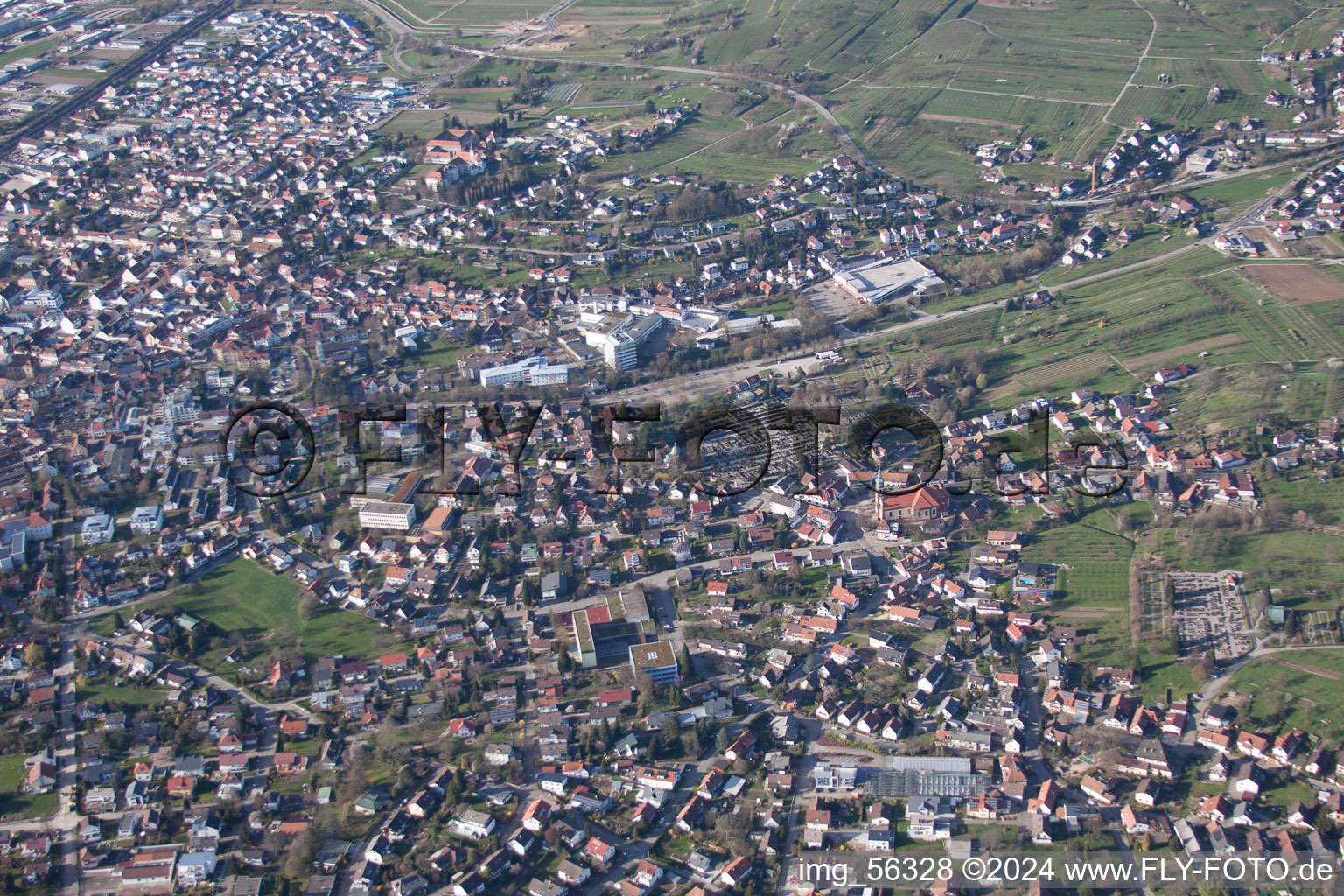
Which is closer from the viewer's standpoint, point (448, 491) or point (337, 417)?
point (448, 491)

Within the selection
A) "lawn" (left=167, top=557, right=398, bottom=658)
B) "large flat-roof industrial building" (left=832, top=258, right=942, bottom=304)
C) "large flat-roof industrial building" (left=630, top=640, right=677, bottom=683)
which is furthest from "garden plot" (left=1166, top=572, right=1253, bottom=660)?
"lawn" (left=167, top=557, right=398, bottom=658)

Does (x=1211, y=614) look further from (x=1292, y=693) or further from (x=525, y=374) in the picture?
(x=525, y=374)

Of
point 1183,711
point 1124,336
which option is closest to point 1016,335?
point 1124,336

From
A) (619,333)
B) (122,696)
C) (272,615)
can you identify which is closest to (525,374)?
(619,333)

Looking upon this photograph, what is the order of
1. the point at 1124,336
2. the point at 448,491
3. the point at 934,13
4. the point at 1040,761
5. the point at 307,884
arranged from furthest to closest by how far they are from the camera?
1. the point at 934,13
2. the point at 1124,336
3. the point at 448,491
4. the point at 1040,761
5. the point at 307,884

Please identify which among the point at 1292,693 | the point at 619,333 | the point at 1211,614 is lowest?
the point at 1292,693

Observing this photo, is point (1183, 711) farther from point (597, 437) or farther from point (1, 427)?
point (1, 427)

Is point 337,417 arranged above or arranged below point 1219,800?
above

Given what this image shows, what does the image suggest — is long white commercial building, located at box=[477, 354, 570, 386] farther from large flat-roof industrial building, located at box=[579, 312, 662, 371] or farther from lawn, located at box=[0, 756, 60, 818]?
lawn, located at box=[0, 756, 60, 818]
